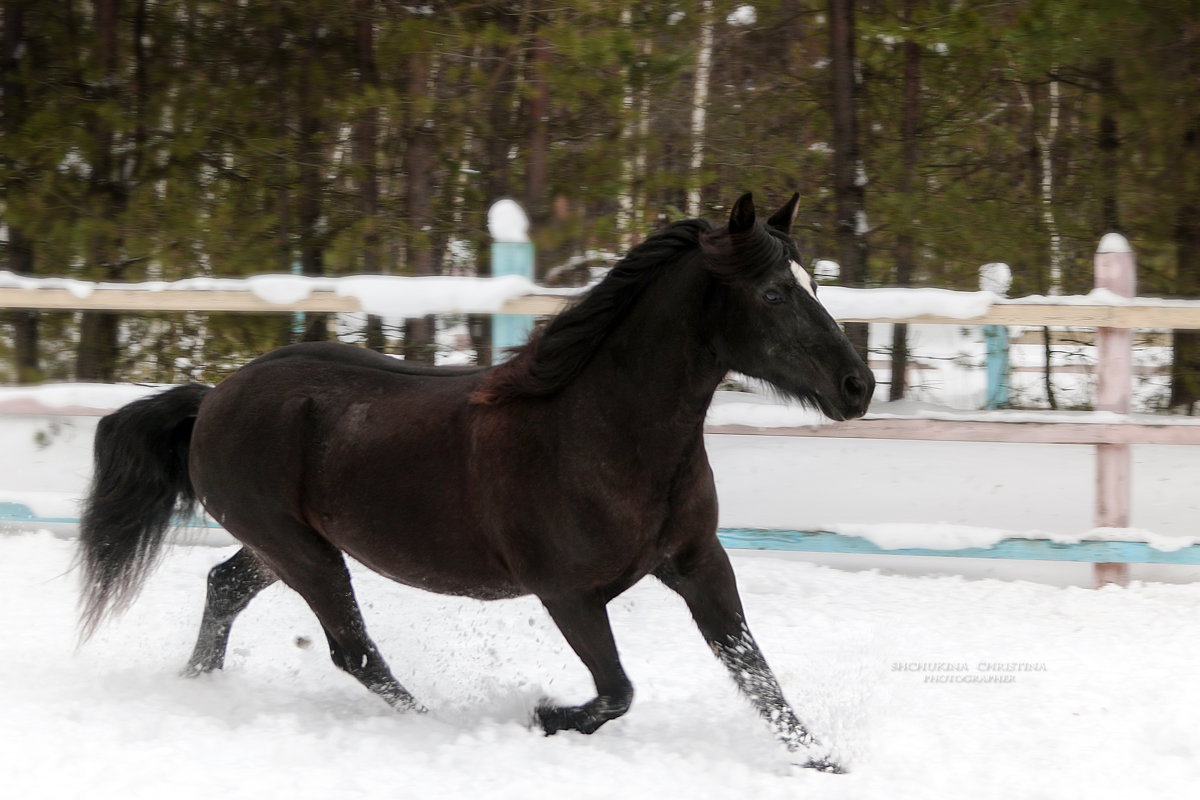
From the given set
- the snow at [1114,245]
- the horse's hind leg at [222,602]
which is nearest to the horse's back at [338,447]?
the horse's hind leg at [222,602]

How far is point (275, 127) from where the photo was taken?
21.4ft

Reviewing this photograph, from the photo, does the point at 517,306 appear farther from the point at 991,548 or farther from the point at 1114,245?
the point at 1114,245

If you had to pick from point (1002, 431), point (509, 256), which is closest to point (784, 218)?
point (1002, 431)

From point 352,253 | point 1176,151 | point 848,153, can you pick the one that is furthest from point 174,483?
point 1176,151

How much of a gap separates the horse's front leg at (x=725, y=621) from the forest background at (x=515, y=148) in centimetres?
338

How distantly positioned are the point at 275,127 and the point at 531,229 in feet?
5.79

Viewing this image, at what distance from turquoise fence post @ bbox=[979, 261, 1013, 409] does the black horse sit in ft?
11.6

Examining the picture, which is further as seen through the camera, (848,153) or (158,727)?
(848,153)

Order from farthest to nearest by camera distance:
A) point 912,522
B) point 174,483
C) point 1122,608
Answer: point 912,522, point 1122,608, point 174,483

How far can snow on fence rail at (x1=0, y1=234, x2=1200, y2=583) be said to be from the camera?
13.8ft

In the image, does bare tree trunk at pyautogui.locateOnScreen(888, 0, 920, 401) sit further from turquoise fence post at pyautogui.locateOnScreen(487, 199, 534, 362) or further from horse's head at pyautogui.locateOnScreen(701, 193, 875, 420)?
horse's head at pyautogui.locateOnScreen(701, 193, 875, 420)

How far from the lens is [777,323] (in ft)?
8.07

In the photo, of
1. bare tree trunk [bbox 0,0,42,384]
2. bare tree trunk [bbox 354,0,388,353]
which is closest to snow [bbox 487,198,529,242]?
bare tree trunk [bbox 354,0,388,353]

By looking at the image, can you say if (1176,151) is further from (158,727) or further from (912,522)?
(158,727)
